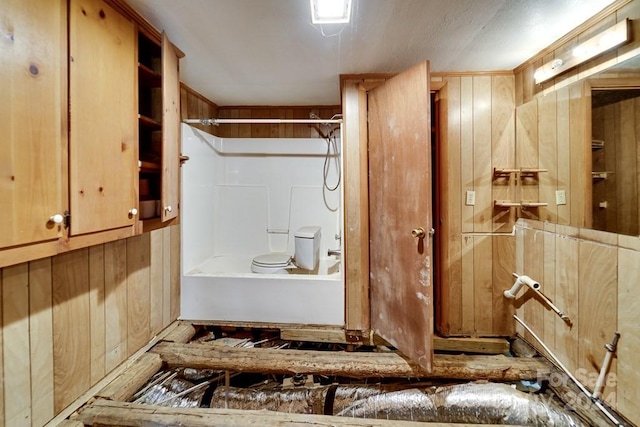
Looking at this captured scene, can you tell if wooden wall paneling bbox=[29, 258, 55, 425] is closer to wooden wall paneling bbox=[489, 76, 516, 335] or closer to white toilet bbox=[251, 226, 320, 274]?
white toilet bbox=[251, 226, 320, 274]

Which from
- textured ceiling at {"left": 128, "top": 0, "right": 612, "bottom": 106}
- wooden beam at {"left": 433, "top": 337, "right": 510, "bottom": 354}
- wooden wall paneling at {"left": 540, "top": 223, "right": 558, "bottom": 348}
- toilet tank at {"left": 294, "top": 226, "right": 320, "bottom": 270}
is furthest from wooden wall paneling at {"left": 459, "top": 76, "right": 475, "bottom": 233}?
toilet tank at {"left": 294, "top": 226, "right": 320, "bottom": 270}

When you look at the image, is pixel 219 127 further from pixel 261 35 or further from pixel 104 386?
pixel 104 386

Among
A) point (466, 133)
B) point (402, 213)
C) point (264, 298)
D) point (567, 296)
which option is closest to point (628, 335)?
point (567, 296)

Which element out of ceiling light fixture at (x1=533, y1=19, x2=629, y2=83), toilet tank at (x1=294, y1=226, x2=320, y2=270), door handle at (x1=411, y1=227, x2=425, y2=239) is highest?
ceiling light fixture at (x1=533, y1=19, x2=629, y2=83)

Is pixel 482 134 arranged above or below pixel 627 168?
above

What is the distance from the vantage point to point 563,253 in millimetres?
1561

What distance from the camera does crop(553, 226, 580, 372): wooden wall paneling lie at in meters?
1.48

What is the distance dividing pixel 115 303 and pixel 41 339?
0.38 meters

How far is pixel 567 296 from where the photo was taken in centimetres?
153

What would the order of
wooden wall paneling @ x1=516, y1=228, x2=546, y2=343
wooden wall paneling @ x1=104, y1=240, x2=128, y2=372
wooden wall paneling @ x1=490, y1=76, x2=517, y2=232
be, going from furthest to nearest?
1. wooden wall paneling @ x1=490, y1=76, x2=517, y2=232
2. wooden wall paneling @ x1=516, y1=228, x2=546, y2=343
3. wooden wall paneling @ x1=104, y1=240, x2=128, y2=372

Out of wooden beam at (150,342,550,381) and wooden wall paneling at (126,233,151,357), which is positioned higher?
wooden wall paneling at (126,233,151,357)

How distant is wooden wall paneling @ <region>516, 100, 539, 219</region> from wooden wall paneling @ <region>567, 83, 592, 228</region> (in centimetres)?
28

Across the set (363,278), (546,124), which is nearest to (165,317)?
(363,278)

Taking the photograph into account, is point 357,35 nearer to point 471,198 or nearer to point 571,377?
point 471,198
